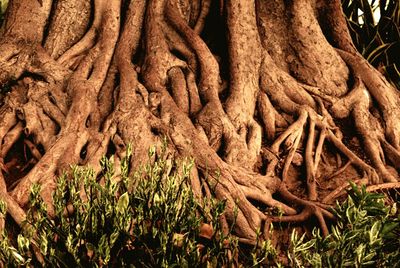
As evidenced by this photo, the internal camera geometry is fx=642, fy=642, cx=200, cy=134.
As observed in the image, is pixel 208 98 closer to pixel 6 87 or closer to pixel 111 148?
pixel 111 148

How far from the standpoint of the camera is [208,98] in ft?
18.7

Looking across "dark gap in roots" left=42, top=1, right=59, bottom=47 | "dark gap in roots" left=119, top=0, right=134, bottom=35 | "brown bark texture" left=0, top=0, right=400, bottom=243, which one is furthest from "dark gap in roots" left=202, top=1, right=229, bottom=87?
"dark gap in roots" left=42, top=1, right=59, bottom=47

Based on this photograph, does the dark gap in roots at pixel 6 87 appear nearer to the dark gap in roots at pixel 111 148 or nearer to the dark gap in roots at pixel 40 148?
the dark gap in roots at pixel 40 148

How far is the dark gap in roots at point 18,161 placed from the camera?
5230 millimetres

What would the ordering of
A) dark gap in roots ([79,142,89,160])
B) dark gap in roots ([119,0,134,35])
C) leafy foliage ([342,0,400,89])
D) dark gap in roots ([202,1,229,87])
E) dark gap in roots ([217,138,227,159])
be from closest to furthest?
dark gap in roots ([79,142,89,160]) → dark gap in roots ([217,138,227,159]) → dark gap in roots ([119,0,134,35]) → dark gap in roots ([202,1,229,87]) → leafy foliage ([342,0,400,89])

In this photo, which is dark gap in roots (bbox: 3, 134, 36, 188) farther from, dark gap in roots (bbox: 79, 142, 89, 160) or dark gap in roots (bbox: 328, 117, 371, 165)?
dark gap in roots (bbox: 328, 117, 371, 165)

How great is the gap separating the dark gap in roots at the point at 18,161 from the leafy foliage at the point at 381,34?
480 centimetres

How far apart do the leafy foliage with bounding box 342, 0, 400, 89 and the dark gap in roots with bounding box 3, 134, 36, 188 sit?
4.80 meters

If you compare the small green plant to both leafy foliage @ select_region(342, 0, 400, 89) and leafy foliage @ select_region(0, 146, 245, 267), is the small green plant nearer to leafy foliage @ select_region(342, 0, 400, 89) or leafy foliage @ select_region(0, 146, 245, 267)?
leafy foliage @ select_region(0, 146, 245, 267)

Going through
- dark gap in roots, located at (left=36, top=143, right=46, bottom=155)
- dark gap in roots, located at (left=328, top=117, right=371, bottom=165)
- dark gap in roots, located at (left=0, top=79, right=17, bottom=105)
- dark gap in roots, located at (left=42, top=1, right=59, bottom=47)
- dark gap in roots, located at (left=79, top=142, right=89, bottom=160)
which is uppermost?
dark gap in roots, located at (left=42, top=1, right=59, bottom=47)

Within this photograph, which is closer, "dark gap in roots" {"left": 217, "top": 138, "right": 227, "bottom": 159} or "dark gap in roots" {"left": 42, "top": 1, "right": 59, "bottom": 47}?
"dark gap in roots" {"left": 217, "top": 138, "right": 227, "bottom": 159}

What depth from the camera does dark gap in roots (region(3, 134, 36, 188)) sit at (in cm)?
523

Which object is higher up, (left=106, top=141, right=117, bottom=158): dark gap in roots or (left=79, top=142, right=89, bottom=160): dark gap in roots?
(left=79, top=142, right=89, bottom=160): dark gap in roots

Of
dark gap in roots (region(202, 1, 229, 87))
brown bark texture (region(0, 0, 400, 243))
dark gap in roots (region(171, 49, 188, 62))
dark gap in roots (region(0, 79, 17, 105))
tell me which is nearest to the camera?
brown bark texture (region(0, 0, 400, 243))
